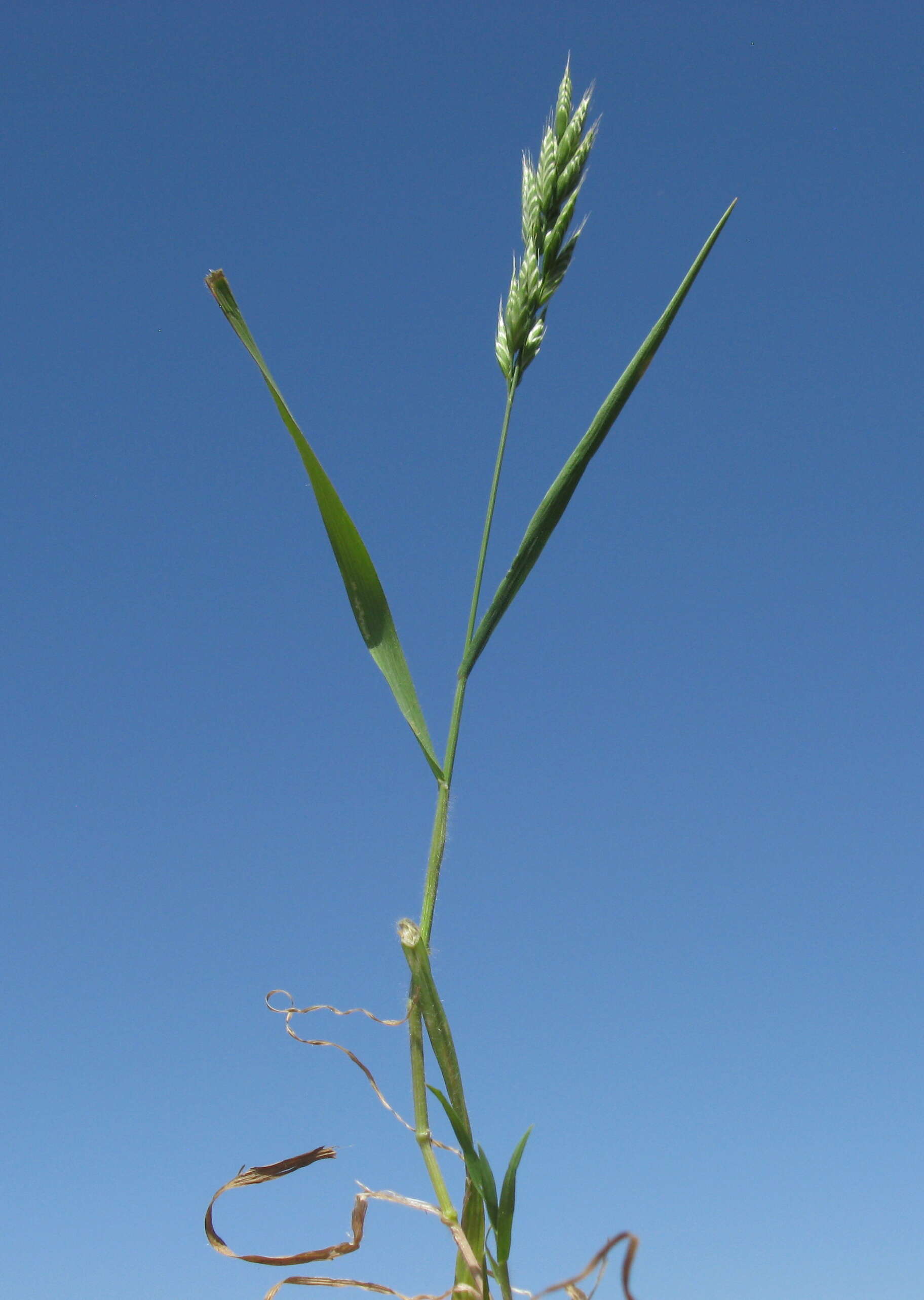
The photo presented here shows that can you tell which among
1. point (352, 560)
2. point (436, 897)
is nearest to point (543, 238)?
point (352, 560)

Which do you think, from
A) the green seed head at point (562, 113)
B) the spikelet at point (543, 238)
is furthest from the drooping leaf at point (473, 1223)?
the green seed head at point (562, 113)

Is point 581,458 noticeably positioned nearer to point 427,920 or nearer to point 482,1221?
point 427,920

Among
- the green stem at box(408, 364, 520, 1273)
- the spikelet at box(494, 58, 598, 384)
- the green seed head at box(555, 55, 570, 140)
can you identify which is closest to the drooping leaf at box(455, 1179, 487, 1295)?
the green stem at box(408, 364, 520, 1273)

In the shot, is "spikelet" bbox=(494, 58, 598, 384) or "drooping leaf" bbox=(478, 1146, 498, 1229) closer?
"drooping leaf" bbox=(478, 1146, 498, 1229)

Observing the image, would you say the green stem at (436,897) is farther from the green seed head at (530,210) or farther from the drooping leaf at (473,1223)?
the green seed head at (530,210)

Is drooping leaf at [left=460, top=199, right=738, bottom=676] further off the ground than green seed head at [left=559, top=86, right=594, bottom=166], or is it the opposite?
green seed head at [left=559, top=86, right=594, bottom=166]

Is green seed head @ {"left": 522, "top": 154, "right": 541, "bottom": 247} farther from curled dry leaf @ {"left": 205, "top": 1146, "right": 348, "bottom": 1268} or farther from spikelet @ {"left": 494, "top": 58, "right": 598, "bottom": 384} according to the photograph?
curled dry leaf @ {"left": 205, "top": 1146, "right": 348, "bottom": 1268}
